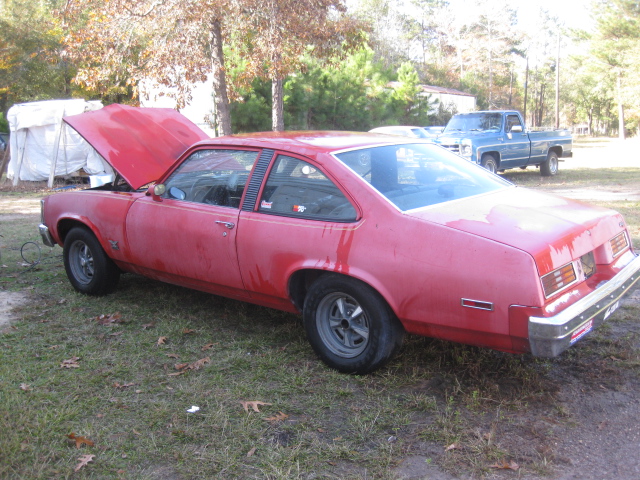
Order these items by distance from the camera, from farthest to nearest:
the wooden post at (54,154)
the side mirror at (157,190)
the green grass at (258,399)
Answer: the wooden post at (54,154)
the side mirror at (157,190)
the green grass at (258,399)

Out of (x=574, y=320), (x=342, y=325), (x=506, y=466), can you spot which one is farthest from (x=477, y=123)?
(x=506, y=466)

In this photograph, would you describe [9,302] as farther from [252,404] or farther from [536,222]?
[536,222]

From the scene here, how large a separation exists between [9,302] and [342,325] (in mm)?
3560

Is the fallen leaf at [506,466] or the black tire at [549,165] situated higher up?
the black tire at [549,165]

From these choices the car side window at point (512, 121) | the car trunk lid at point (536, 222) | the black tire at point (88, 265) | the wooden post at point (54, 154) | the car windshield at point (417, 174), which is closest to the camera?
the car trunk lid at point (536, 222)

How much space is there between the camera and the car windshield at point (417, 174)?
4.00 meters

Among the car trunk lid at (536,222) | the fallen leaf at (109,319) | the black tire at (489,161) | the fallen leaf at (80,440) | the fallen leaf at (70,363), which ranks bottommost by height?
the fallen leaf at (80,440)

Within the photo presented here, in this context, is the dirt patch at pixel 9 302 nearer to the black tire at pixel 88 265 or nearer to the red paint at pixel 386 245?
the black tire at pixel 88 265

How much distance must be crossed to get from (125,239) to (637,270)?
158 inches

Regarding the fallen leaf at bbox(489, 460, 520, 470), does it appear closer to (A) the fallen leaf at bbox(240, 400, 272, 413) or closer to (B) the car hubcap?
(B) the car hubcap

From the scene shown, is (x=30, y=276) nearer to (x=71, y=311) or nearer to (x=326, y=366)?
(x=71, y=311)

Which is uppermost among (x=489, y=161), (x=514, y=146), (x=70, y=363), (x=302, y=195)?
(x=514, y=146)

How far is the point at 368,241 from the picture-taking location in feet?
12.2

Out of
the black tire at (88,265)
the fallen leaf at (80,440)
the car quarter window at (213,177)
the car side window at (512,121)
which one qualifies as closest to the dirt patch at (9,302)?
the black tire at (88,265)
